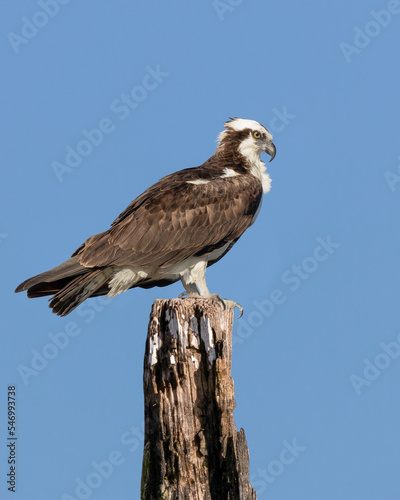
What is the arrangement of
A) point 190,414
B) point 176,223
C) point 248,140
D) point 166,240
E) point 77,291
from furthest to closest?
point 248,140, point 176,223, point 166,240, point 77,291, point 190,414

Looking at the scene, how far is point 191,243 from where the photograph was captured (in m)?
9.00

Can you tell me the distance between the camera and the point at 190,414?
6.23 m

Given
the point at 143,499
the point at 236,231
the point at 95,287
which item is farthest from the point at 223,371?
the point at 236,231

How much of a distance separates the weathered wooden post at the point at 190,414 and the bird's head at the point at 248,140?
13.9 ft

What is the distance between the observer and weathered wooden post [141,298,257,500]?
6.09 metres

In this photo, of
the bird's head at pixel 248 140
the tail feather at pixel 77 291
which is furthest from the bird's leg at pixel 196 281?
the bird's head at pixel 248 140

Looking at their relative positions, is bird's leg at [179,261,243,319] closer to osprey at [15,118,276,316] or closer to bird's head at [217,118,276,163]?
osprey at [15,118,276,316]

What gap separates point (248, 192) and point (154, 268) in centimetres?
171

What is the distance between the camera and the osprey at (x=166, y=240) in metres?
8.25

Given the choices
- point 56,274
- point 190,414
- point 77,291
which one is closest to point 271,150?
point 77,291

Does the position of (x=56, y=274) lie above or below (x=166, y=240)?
above

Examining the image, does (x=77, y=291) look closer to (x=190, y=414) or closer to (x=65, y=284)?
(x=65, y=284)

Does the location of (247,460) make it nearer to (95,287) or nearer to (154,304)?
(154,304)

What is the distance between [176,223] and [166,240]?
0.93ft
